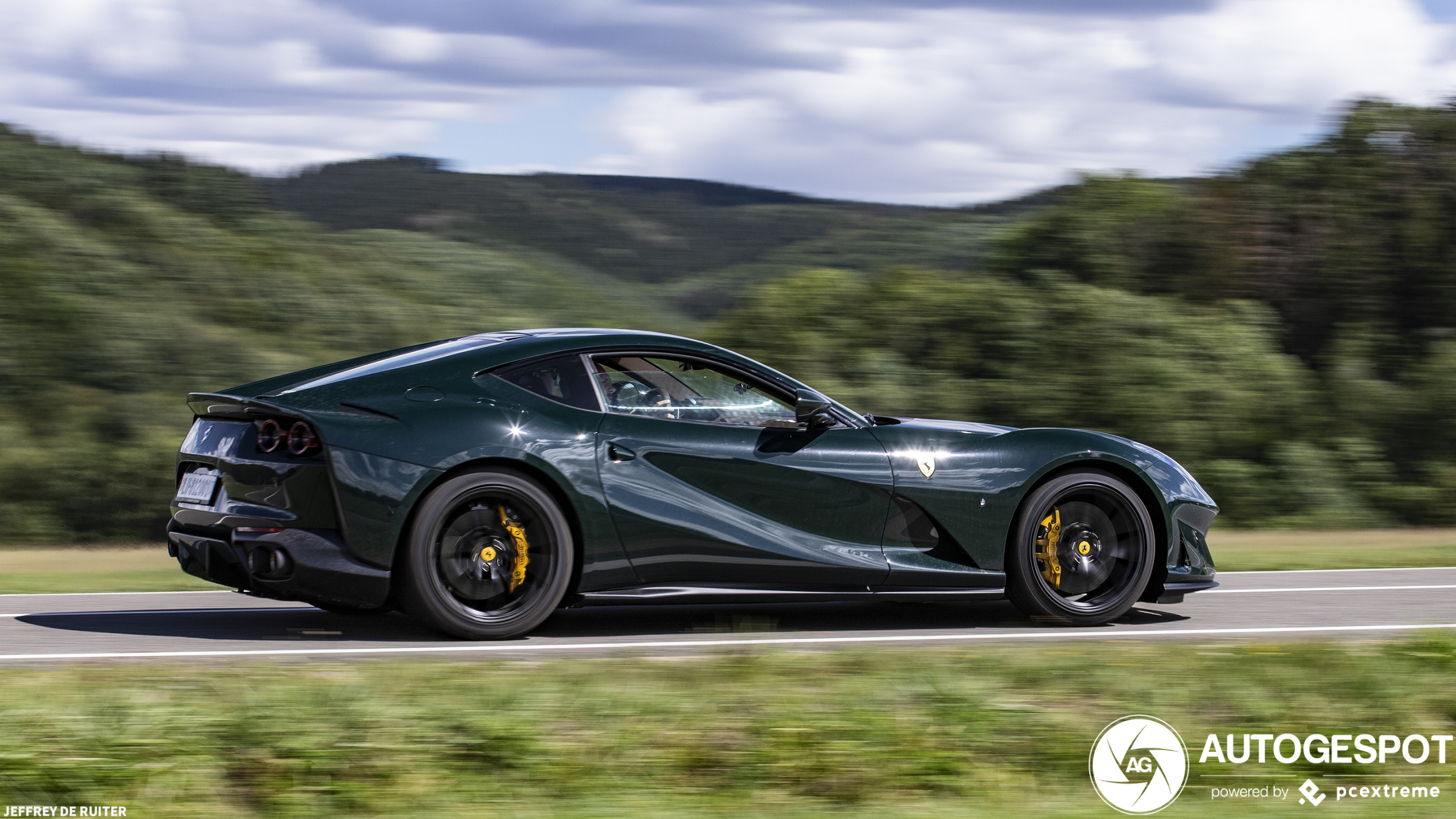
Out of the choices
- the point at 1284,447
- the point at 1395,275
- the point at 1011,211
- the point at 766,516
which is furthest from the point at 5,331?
the point at 1395,275

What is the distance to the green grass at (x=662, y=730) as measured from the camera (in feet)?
12.3

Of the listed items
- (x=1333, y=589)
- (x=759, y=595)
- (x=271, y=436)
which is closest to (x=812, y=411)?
(x=759, y=595)

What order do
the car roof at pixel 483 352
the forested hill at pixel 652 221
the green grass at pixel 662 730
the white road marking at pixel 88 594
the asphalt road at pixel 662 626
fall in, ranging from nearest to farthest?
the green grass at pixel 662 730, the asphalt road at pixel 662 626, the car roof at pixel 483 352, the white road marking at pixel 88 594, the forested hill at pixel 652 221

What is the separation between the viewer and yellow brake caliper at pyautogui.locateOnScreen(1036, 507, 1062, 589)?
21.7 feet

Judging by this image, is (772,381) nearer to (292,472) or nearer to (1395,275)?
(292,472)

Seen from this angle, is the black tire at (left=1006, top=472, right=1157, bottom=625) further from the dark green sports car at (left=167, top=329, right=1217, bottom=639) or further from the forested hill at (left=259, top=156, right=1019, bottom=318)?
the forested hill at (left=259, top=156, right=1019, bottom=318)

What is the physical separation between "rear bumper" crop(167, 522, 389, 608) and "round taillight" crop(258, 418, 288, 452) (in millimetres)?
347

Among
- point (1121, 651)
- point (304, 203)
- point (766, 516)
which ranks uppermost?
point (304, 203)

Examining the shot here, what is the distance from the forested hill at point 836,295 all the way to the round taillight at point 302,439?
5.96 meters

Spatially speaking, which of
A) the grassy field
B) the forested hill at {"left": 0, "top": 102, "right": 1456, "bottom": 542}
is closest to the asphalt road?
the grassy field

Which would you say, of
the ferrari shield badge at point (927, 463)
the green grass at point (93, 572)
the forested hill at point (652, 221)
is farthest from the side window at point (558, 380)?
the forested hill at point (652, 221)

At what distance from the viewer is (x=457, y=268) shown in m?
15.1

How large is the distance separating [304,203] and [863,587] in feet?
35.1

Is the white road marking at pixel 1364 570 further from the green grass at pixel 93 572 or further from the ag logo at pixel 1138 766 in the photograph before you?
the green grass at pixel 93 572
